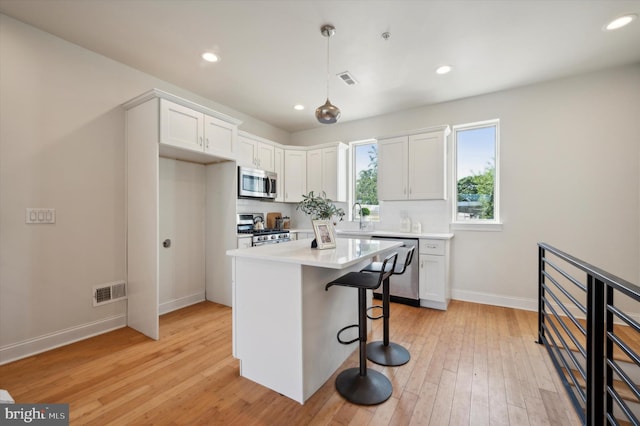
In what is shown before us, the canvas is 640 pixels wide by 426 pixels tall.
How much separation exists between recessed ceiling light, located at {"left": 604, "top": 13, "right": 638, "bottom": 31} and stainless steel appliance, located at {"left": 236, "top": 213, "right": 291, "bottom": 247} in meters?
4.12

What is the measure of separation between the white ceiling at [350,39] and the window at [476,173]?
1.82ft

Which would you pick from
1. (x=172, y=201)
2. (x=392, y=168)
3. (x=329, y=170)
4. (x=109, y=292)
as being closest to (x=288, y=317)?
(x=109, y=292)

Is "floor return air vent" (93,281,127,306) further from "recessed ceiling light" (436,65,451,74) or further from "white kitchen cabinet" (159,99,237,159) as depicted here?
"recessed ceiling light" (436,65,451,74)

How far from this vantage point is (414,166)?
13.0ft

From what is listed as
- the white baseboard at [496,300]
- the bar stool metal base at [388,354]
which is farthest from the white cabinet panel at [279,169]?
the white baseboard at [496,300]

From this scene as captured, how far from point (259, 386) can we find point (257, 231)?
7.91 ft

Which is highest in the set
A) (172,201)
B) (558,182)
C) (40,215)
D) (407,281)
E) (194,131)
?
(194,131)

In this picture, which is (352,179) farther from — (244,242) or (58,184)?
(58,184)

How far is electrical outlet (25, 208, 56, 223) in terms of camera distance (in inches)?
94.8

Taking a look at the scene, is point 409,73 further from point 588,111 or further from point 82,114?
point 82,114

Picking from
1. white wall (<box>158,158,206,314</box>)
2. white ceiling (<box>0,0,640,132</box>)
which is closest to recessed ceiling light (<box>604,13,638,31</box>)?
white ceiling (<box>0,0,640,132</box>)

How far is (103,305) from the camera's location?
285 centimetres

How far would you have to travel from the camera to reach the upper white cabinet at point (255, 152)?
4.06 metres

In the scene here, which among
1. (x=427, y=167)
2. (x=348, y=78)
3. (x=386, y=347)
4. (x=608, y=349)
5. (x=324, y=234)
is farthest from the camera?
(x=427, y=167)
